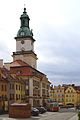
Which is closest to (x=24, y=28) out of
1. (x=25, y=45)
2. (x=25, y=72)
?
(x=25, y=45)

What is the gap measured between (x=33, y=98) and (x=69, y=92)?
206 ft

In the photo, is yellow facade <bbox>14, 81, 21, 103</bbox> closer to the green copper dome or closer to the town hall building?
the town hall building

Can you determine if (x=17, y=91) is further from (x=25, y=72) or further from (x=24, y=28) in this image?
(x=24, y=28)

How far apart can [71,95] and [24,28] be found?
5593 centimetres

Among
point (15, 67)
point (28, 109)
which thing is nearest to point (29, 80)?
point (15, 67)

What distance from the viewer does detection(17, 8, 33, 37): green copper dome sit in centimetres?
11019

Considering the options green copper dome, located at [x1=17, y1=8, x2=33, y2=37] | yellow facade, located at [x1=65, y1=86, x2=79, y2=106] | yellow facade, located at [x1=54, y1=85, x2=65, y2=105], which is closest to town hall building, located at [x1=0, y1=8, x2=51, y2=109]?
green copper dome, located at [x1=17, y1=8, x2=33, y2=37]

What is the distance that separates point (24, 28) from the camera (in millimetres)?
111438

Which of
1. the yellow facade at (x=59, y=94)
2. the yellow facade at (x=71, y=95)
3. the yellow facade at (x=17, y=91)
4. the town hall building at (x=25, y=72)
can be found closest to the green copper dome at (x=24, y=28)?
the town hall building at (x=25, y=72)

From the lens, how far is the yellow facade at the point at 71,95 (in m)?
158

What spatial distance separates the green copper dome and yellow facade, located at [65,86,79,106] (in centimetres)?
5401

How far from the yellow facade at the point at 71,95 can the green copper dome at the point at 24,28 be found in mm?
54013

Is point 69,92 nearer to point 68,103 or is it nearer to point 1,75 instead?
point 68,103

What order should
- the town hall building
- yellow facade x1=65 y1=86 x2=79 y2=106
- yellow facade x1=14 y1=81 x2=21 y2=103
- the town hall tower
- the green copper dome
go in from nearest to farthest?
yellow facade x1=14 y1=81 x2=21 y2=103, the town hall building, the town hall tower, the green copper dome, yellow facade x1=65 y1=86 x2=79 y2=106
